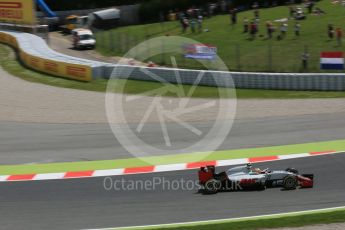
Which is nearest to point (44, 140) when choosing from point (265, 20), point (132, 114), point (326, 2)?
point (132, 114)

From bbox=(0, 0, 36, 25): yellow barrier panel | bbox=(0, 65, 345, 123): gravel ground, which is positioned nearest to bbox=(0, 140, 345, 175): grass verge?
bbox=(0, 65, 345, 123): gravel ground

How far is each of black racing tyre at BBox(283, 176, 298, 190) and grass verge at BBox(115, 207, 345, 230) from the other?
1702mm

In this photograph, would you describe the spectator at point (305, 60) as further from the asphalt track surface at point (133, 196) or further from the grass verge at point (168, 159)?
the grass verge at point (168, 159)

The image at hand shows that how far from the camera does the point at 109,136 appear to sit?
1998cm

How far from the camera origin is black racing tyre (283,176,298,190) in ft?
44.2

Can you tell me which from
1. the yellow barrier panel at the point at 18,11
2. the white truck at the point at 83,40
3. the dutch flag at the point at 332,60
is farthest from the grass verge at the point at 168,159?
the yellow barrier panel at the point at 18,11

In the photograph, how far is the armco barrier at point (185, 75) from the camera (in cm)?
2572

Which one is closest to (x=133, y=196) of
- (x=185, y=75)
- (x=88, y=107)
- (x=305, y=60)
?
(x=88, y=107)

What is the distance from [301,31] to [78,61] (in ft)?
49.0

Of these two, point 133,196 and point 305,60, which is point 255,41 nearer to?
point 305,60

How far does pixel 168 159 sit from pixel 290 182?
14.5 ft

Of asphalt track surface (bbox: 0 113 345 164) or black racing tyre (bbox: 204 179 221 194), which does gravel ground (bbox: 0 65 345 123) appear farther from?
black racing tyre (bbox: 204 179 221 194)

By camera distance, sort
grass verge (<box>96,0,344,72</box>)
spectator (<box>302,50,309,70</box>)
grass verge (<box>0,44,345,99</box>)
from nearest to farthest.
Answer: grass verge (<box>0,44,345,99</box>), spectator (<box>302,50,309,70</box>), grass verge (<box>96,0,344,72</box>)

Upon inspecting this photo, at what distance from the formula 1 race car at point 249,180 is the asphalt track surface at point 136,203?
0.16m
